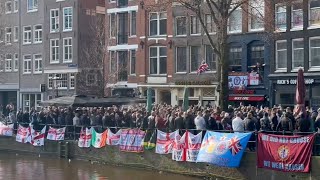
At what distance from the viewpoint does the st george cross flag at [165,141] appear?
27.8m

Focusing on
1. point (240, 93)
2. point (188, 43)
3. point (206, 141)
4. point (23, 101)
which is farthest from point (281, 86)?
point (23, 101)

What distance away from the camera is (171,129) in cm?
2802

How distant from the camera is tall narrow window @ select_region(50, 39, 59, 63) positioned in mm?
59000

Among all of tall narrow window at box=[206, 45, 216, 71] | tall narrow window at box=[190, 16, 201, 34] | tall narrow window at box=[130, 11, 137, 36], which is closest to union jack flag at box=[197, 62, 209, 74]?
tall narrow window at box=[206, 45, 216, 71]

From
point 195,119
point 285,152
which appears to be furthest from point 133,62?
point 285,152

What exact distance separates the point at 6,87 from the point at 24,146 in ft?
89.5

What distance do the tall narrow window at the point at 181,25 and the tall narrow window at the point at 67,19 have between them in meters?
12.3

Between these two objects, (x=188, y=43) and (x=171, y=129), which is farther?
(x=188, y=43)

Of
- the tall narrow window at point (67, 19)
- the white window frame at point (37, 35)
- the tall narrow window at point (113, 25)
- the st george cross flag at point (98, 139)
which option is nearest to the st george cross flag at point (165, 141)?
the st george cross flag at point (98, 139)

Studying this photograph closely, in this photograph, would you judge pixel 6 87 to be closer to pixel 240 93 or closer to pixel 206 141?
pixel 240 93

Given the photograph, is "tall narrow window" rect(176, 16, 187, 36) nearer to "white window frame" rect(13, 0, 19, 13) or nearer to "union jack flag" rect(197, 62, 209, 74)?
"union jack flag" rect(197, 62, 209, 74)

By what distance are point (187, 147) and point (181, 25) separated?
23205 mm

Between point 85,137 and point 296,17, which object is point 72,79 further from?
point 85,137

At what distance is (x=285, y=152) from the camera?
22.9m
